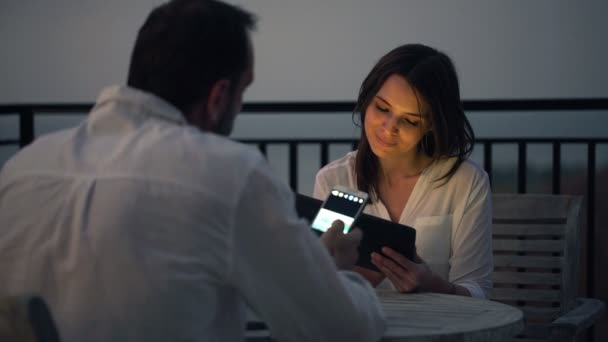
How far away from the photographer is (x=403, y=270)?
2193 mm

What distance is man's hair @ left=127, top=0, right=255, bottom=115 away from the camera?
1.37 meters

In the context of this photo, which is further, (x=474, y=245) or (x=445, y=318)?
(x=474, y=245)

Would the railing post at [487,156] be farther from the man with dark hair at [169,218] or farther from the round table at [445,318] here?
the man with dark hair at [169,218]

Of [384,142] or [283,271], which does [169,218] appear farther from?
[384,142]

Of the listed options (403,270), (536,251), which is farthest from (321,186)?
(536,251)

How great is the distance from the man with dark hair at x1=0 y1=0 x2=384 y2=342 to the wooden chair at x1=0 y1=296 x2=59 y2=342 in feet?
0.55

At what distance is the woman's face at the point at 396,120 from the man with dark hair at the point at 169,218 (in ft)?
3.91

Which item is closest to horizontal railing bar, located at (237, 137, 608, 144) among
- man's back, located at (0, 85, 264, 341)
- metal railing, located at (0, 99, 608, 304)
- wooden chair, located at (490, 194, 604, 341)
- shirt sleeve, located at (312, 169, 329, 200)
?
metal railing, located at (0, 99, 608, 304)

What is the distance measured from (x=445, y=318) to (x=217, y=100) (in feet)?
2.51

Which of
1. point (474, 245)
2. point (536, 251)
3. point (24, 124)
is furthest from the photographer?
point (24, 124)

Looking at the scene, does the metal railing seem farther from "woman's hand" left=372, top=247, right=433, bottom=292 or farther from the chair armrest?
"woman's hand" left=372, top=247, right=433, bottom=292

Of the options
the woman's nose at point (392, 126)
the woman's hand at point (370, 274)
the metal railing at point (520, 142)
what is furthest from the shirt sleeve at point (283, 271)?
the metal railing at point (520, 142)

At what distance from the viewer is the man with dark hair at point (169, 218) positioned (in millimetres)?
1303

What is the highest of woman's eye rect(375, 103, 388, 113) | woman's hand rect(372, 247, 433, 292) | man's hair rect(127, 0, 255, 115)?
man's hair rect(127, 0, 255, 115)
